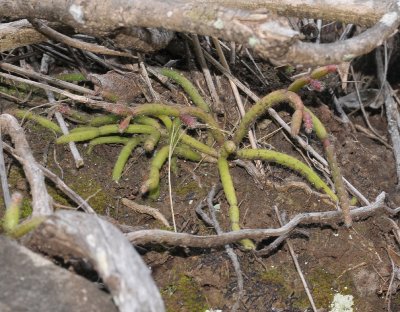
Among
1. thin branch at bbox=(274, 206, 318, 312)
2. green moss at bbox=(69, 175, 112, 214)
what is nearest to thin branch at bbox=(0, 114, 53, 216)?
green moss at bbox=(69, 175, 112, 214)

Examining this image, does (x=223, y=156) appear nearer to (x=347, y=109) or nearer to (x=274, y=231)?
(x=274, y=231)

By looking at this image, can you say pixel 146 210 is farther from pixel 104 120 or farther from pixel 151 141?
pixel 104 120

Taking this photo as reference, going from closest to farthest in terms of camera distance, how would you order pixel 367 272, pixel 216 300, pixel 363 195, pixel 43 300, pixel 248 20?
pixel 43 300 → pixel 248 20 → pixel 216 300 → pixel 367 272 → pixel 363 195

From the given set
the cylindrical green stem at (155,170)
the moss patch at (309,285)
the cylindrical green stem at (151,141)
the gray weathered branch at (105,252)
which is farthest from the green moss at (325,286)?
the gray weathered branch at (105,252)

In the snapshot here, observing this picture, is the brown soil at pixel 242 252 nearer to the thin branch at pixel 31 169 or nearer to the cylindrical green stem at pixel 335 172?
the cylindrical green stem at pixel 335 172

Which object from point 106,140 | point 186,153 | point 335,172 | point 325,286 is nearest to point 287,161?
point 335,172

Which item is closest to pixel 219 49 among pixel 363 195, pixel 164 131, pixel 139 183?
pixel 164 131

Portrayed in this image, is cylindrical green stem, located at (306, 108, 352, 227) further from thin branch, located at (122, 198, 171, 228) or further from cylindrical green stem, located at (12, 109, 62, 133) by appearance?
cylindrical green stem, located at (12, 109, 62, 133)
